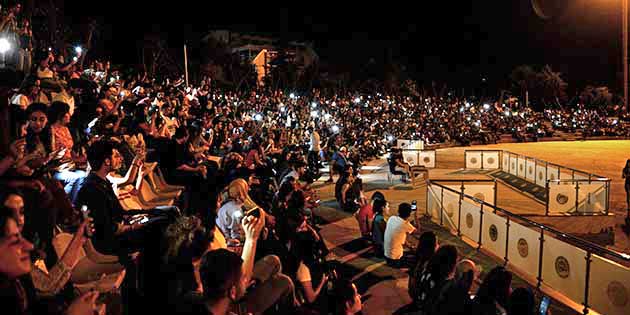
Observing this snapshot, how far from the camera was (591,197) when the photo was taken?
14828mm

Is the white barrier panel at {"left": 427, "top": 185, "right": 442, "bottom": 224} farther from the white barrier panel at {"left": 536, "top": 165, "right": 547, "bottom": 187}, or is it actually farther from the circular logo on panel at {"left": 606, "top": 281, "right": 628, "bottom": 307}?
the white barrier panel at {"left": 536, "top": 165, "right": 547, "bottom": 187}

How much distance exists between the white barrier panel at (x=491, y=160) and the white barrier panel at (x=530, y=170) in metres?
3.41

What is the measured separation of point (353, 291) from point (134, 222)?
73.8 inches

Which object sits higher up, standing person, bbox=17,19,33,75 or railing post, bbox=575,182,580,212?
standing person, bbox=17,19,33,75

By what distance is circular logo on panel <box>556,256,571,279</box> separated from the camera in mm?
7817

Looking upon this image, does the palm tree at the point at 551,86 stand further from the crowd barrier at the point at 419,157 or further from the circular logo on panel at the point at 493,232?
the circular logo on panel at the point at 493,232

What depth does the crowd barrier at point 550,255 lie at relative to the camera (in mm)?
6898

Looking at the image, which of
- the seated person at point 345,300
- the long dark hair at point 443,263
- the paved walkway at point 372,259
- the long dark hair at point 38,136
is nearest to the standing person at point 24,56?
the long dark hair at point 38,136

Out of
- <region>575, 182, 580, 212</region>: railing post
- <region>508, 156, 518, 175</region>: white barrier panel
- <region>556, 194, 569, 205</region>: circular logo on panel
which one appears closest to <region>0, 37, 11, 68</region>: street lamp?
<region>556, 194, 569, 205</region>: circular logo on panel

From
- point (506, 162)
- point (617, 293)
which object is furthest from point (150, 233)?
point (506, 162)

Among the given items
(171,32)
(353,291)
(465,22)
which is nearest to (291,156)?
(353,291)

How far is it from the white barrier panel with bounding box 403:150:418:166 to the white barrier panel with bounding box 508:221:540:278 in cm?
1399

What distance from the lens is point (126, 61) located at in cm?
3153

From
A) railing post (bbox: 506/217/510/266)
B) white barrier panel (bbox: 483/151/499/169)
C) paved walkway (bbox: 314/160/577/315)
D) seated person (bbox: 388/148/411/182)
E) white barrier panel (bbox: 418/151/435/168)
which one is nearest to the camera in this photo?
paved walkway (bbox: 314/160/577/315)
